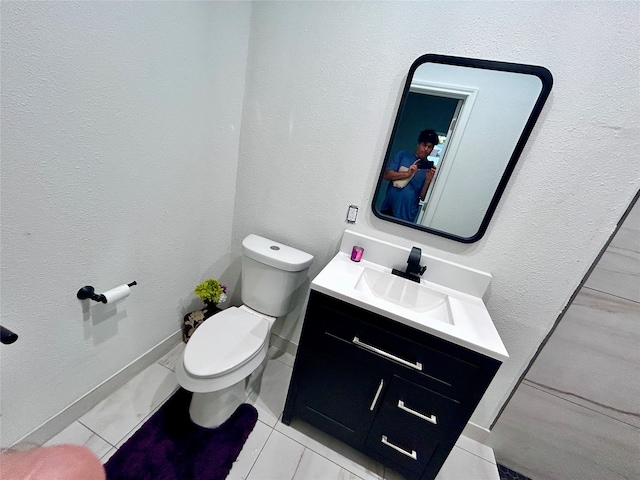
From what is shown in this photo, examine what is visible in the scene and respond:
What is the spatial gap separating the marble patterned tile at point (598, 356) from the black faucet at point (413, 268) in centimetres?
59

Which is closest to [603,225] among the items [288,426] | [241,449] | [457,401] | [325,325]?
[457,401]

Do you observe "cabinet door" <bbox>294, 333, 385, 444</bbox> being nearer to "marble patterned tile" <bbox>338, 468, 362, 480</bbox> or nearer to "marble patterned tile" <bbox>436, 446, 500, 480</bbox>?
"marble patterned tile" <bbox>338, 468, 362, 480</bbox>

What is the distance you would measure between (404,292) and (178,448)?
1194 mm

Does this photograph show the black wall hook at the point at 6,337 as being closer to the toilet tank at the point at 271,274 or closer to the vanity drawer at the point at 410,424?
the toilet tank at the point at 271,274

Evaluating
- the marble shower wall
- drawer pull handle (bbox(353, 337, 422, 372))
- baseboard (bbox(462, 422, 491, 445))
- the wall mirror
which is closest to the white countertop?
drawer pull handle (bbox(353, 337, 422, 372))

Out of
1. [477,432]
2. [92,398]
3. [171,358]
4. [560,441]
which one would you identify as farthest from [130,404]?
[560,441]

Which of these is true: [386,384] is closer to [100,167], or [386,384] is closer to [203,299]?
[203,299]

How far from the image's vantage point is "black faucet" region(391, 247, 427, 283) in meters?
1.10

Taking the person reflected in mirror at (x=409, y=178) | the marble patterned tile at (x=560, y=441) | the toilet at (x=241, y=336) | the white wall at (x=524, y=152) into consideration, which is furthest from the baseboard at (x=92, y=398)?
the marble patterned tile at (x=560, y=441)

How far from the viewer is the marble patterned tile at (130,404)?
1.10 m

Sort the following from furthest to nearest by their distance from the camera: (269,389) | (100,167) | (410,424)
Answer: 1. (269,389)
2. (410,424)
3. (100,167)

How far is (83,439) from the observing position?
3.44 ft

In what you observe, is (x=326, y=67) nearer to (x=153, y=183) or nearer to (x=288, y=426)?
(x=153, y=183)

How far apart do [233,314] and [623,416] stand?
1724mm
